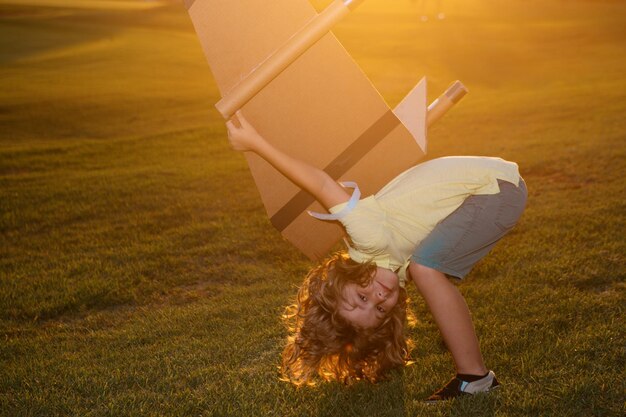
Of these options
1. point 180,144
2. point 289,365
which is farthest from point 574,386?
point 180,144

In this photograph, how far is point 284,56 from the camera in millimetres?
2580

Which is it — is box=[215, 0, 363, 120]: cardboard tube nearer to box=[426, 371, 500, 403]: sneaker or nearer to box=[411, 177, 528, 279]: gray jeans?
box=[411, 177, 528, 279]: gray jeans

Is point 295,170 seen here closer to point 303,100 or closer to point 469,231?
point 303,100

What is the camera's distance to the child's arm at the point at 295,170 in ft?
8.56

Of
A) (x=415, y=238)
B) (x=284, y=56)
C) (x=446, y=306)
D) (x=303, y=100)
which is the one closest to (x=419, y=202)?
(x=415, y=238)

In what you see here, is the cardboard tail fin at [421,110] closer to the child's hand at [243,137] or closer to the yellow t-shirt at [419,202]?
the yellow t-shirt at [419,202]

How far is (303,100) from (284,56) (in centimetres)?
36

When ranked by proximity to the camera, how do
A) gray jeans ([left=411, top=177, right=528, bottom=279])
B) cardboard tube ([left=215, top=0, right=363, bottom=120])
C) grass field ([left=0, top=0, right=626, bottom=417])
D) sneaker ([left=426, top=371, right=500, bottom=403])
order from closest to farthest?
cardboard tube ([left=215, top=0, right=363, bottom=120]) → gray jeans ([left=411, top=177, right=528, bottom=279]) → sneaker ([left=426, top=371, right=500, bottom=403]) → grass field ([left=0, top=0, right=626, bottom=417])

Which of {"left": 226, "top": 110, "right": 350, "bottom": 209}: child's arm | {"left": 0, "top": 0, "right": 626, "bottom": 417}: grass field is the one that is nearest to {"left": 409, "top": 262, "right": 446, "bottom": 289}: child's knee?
{"left": 226, "top": 110, "right": 350, "bottom": 209}: child's arm

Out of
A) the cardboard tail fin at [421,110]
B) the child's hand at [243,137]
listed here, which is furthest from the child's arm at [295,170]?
the cardboard tail fin at [421,110]

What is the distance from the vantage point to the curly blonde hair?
2.88m

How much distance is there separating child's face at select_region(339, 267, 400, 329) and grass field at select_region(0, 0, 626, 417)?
16.1 inches

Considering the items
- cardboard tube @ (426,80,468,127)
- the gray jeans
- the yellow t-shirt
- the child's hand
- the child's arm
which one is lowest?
the gray jeans

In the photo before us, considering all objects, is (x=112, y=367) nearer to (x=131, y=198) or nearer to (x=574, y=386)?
(x=574, y=386)
